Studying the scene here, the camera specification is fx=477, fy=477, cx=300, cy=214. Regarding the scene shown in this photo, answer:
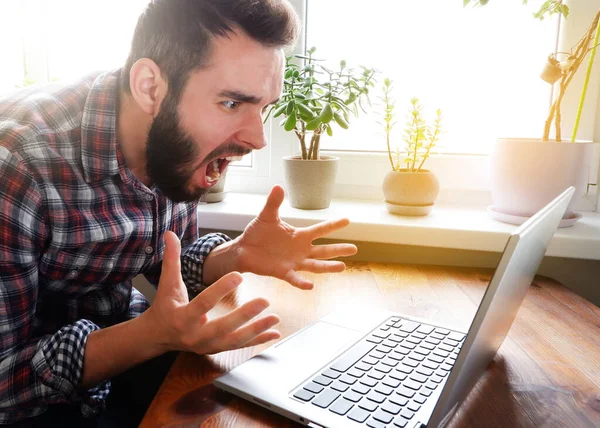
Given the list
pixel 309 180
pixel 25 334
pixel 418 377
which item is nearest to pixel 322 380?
pixel 418 377

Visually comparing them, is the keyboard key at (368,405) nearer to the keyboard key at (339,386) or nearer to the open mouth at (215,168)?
the keyboard key at (339,386)

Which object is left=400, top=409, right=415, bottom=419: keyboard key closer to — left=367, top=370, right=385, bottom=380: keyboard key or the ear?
left=367, top=370, right=385, bottom=380: keyboard key

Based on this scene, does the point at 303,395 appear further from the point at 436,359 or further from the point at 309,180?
the point at 309,180

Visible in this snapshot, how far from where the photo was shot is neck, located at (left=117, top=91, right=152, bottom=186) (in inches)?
34.5

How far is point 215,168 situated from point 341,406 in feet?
1.93

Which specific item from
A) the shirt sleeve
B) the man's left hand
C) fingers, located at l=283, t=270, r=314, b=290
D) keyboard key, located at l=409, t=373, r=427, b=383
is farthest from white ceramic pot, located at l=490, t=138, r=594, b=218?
the shirt sleeve

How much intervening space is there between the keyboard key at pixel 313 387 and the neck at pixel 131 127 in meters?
0.54

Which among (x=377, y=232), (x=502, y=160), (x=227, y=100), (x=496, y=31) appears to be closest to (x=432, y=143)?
(x=502, y=160)

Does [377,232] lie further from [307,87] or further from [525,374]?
[525,374]

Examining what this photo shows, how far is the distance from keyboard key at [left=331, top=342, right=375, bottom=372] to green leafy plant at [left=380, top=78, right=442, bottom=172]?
2.40 ft

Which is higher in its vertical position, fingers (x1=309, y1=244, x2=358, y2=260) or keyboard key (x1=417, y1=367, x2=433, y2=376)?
fingers (x1=309, y1=244, x2=358, y2=260)

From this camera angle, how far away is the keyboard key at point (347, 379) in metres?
→ 0.56

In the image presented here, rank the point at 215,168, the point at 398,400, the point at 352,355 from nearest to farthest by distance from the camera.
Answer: the point at 398,400 < the point at 352,355 < the point at 215,168

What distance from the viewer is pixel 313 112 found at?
1.22 meters
